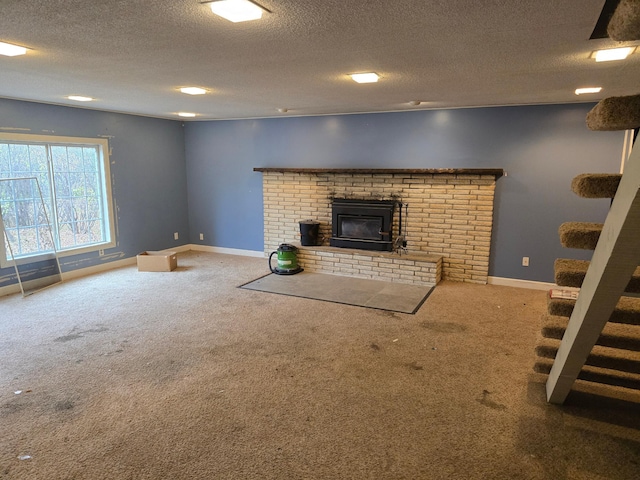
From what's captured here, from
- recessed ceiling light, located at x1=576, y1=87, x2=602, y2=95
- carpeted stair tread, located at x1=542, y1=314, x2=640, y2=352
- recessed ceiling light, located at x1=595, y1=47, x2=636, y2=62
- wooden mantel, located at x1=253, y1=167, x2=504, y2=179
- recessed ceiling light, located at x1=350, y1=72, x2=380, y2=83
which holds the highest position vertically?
recessed ceiling light, located at x1=576, y1=87, x2=602, y2=95

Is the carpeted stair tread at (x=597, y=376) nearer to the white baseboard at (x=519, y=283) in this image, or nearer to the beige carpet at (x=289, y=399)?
the beige carpet at (x=289, y=399)

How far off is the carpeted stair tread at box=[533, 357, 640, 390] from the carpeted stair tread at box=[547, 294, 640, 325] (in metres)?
0.48

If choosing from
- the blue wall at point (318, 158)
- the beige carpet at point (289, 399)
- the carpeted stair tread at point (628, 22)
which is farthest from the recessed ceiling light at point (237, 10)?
the blue wall at point (318, 158)

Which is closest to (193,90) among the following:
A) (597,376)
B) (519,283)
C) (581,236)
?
(581,236)

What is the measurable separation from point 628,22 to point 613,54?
1624 mm

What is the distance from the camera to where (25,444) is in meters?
2.25

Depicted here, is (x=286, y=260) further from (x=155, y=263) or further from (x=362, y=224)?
(x=155, y=263)

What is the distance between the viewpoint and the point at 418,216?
18.0 ft

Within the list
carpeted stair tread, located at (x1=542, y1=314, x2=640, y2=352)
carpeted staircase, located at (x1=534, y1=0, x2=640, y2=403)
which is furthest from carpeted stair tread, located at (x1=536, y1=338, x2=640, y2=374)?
carpeted stair tread, located at (x1=542, y1=314, x2=640, y2=352)

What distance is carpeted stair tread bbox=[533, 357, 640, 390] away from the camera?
253 centimetres

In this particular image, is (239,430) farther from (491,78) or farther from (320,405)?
(491,78)

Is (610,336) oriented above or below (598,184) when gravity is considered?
below

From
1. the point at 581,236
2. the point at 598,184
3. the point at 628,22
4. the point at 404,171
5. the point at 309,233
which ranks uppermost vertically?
the point at 628,22

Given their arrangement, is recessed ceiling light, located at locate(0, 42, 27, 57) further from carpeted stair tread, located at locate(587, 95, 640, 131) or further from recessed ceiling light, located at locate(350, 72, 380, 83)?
carpeted stair tread, located at locate(587, 95, 640, 131)
